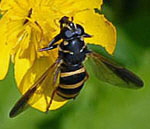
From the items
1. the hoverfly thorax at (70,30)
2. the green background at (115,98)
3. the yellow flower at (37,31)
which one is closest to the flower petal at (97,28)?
the yellow flower at (37,31)

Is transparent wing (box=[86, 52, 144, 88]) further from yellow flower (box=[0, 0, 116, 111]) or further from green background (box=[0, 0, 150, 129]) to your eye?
green background (box=[0, 0, 150, 129])

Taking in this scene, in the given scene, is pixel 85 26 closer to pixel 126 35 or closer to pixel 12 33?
pixel 12 33

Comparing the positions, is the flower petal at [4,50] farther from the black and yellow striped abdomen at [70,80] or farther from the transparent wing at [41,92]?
the black and yellow striped abdomen at [70,80]

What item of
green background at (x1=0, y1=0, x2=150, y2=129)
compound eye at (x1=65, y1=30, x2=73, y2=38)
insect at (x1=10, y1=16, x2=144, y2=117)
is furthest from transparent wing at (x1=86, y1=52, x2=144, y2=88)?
green background at (x1=0, y1=0, x2=150, y2=129)

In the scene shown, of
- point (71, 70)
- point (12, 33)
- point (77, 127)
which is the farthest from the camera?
point (77, 127)

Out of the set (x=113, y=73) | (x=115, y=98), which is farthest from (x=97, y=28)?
(x=115, y=98)

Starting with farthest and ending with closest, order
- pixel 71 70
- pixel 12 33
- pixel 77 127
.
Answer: pixel 77 127 < pixel 12 33 < pixel 71 70

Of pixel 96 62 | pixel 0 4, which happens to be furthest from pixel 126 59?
pixel 0 4

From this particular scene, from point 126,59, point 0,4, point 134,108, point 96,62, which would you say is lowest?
point 134,108
